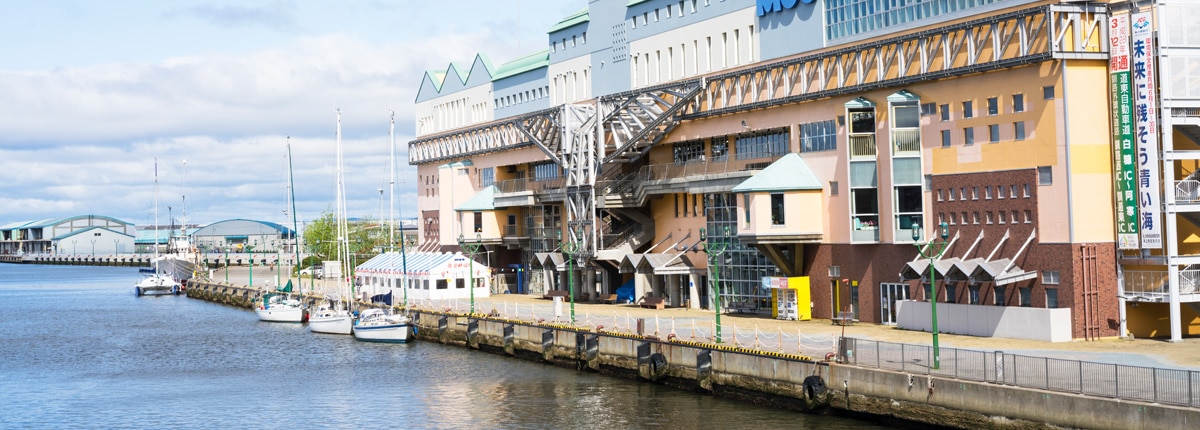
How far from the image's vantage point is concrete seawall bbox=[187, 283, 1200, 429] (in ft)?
119

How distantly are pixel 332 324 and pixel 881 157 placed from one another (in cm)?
4461

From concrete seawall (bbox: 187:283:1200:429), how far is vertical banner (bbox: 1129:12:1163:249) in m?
15.0

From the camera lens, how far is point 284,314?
106188 millimetres

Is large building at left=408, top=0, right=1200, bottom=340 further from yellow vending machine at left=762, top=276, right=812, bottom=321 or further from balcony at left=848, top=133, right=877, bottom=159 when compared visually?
yellow vending machine at left=762, top=276, right=812, bottom=321

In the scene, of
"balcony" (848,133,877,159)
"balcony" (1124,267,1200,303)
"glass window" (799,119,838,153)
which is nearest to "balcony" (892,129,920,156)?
"balcony" (848,133,877,159)

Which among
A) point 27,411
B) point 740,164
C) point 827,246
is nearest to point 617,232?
point 740,164

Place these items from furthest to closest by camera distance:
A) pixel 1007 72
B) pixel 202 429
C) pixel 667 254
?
pixel 667 254 < pixel 1007 72 < pixel 202 429

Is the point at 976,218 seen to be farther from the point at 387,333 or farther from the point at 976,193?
the point at 387,333

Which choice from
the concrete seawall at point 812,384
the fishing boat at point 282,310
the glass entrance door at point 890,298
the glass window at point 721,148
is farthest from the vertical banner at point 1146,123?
the fishing boat at point 282,310

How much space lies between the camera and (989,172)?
185ft

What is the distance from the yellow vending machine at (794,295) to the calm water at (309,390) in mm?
11900

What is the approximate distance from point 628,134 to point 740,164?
45.0 feet

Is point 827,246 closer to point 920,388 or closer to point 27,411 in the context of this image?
point 920,388

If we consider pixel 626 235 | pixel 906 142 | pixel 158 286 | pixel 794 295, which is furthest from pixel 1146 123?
pixel 158 286
